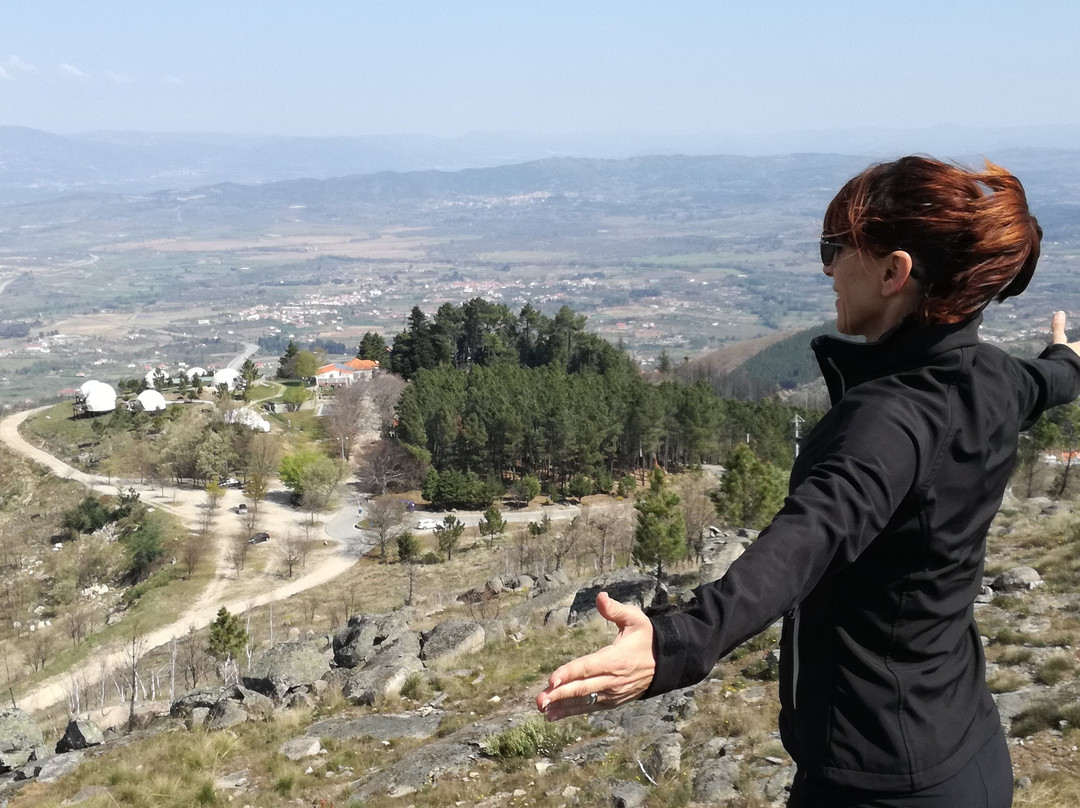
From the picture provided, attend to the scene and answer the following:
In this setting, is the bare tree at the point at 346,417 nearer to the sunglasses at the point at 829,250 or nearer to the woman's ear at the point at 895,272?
the sunglasses at the point at 829,250

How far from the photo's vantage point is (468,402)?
133 feet

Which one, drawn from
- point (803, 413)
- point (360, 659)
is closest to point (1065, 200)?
point (803, 413)

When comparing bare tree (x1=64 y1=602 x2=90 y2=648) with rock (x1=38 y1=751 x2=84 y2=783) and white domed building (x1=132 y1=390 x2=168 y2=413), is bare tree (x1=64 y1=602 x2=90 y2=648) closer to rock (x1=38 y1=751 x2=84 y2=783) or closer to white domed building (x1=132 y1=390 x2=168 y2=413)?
rock (x1=38 y1=751 x2=84 y2=783)

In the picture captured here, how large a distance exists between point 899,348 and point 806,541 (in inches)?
19.2

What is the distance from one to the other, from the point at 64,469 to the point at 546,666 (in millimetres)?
40139

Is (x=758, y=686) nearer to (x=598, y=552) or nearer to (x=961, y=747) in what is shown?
(x=961, y=747)

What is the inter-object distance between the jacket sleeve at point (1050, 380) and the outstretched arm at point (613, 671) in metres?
1.06

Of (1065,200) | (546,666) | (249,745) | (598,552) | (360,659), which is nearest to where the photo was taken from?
(249,745)

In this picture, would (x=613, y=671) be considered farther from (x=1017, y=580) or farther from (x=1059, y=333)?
(x=1017, y=580)

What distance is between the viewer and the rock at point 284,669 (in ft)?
37.7

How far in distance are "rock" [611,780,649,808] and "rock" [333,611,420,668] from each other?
23.1 ft

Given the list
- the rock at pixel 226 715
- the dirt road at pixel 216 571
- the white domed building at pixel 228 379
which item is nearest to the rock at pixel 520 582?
the dirt road at pixel 216 571

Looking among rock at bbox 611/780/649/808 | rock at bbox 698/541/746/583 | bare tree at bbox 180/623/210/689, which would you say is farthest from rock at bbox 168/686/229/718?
rock at bbox 698/541/746/583

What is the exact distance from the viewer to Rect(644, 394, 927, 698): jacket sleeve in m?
1.29
